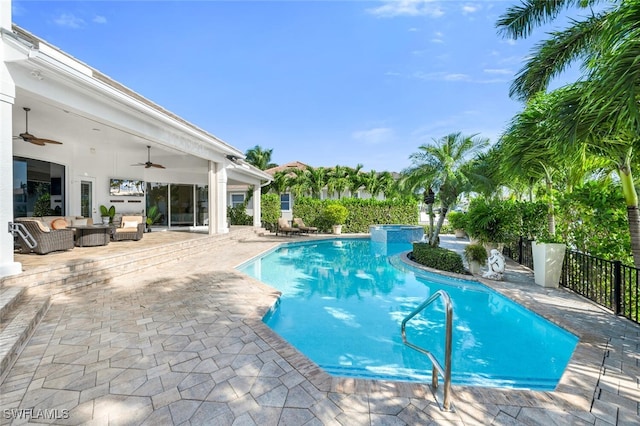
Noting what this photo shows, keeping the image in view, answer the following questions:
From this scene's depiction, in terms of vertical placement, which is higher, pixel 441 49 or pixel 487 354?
pixel 441 49

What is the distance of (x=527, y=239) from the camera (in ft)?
33.9

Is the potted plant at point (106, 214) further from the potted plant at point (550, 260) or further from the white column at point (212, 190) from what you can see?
the potted plant at point (550, 260)

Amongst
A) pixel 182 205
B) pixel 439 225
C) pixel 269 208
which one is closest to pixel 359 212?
pixel 269 208

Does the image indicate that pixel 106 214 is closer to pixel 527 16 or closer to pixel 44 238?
pixel 44 238

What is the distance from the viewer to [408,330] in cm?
550

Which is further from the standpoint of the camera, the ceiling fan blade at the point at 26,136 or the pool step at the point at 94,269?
the ceiling fan blade at the point at 26,136

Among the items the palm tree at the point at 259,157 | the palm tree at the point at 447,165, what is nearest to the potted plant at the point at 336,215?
the palm tree at the point at 447,165

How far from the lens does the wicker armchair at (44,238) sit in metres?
7.65

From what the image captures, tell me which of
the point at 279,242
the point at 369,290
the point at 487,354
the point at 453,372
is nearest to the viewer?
the point at 453,372

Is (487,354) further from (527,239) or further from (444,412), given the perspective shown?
(527,239)

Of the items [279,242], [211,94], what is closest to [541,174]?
[279,242]

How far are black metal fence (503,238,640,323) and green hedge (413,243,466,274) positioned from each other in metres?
2.63

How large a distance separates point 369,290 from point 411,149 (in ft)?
22.5

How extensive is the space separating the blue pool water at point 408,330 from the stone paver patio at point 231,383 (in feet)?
1.98
